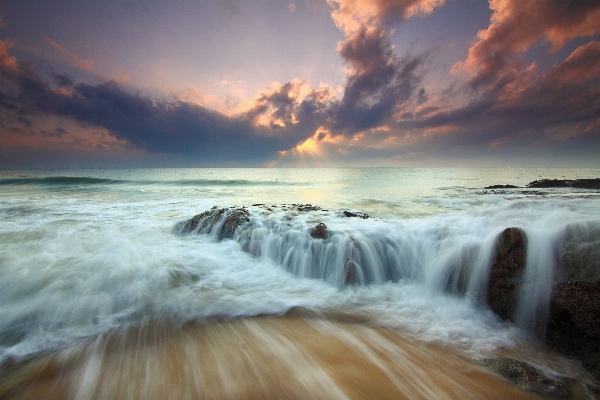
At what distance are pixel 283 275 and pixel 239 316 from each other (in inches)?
63.3

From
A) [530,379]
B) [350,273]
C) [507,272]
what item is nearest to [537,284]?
[507,272]

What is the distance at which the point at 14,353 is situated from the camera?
290 centimetres

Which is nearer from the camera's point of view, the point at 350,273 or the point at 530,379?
the point at 530,379

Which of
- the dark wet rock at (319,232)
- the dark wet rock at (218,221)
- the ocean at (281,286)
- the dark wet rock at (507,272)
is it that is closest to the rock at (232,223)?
the dark wet rock at (218,221)

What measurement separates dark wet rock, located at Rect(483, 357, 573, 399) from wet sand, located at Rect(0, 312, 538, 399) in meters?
0.09

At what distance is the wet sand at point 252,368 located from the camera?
2.39 metres

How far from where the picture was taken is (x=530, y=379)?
2348mm

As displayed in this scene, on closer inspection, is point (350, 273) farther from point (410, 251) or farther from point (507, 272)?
point (507, 272)

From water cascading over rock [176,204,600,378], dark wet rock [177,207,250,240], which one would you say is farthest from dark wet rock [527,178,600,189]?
dark wet rock [177,207,250,240]

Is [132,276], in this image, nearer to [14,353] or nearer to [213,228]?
[14,353]

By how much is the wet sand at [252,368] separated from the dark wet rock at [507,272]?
48.9 inches

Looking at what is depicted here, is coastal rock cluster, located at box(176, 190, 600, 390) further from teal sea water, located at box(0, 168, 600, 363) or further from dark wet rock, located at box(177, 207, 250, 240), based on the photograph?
dark wet rock, located at box(177, 207, 250, 240)

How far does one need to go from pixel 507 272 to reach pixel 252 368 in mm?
3745

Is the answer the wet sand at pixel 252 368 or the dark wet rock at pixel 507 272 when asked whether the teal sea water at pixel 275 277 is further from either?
the wet sand at pixel 252 368
